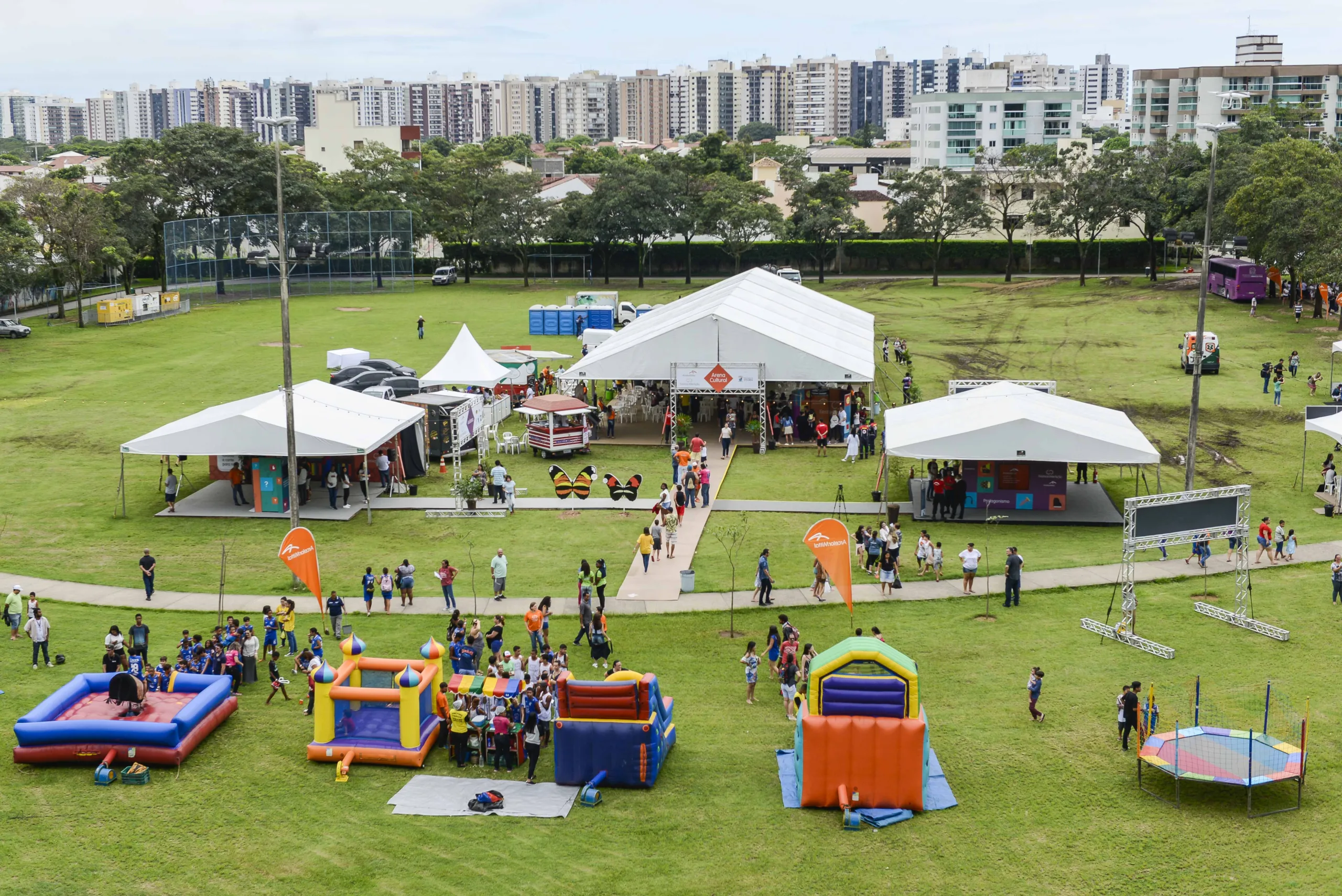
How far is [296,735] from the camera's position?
21.1 metres

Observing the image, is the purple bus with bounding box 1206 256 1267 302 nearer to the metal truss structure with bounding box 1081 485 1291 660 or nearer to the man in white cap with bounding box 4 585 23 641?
the metal truss structure with bounding box 1081 485 1291 660

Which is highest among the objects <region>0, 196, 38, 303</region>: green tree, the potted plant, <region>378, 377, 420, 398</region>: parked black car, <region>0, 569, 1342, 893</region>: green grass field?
<region>0, 196, 38, 303</region>: green tree

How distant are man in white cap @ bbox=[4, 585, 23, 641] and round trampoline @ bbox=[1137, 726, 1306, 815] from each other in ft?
69.7

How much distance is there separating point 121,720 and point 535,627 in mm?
7383

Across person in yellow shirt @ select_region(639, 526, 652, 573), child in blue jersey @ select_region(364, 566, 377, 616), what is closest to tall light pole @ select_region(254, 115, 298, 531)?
child in blue jersey @ select_region(364, 566, 377, 616)

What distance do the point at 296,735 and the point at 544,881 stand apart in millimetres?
6501

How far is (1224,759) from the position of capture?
60.5 ft

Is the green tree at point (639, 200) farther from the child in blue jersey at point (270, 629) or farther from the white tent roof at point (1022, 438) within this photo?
the child in blue jersey at point (270, 629)

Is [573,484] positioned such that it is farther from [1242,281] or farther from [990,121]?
[990,121]

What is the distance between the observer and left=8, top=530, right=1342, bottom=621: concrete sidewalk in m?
27.8

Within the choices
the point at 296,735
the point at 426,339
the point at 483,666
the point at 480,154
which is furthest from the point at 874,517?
the point at 480,154

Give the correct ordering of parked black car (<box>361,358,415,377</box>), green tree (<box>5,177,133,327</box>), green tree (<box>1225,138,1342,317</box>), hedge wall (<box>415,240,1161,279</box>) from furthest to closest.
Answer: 1. hedge wall (<box>415,240,1161,279</box>)
2. green tree (<box>5,177,133,327</box>)
3. green tree (<box>1225,138,1342,317</box>)
4. parked black car (<box>361,358,415,377</box>)

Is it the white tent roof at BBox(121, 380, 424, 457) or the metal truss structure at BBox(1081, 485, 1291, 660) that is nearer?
the metal truss structure at BBox(1081, 485, 1291, 660)

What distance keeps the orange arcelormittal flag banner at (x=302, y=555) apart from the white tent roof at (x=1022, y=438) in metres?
15.9
